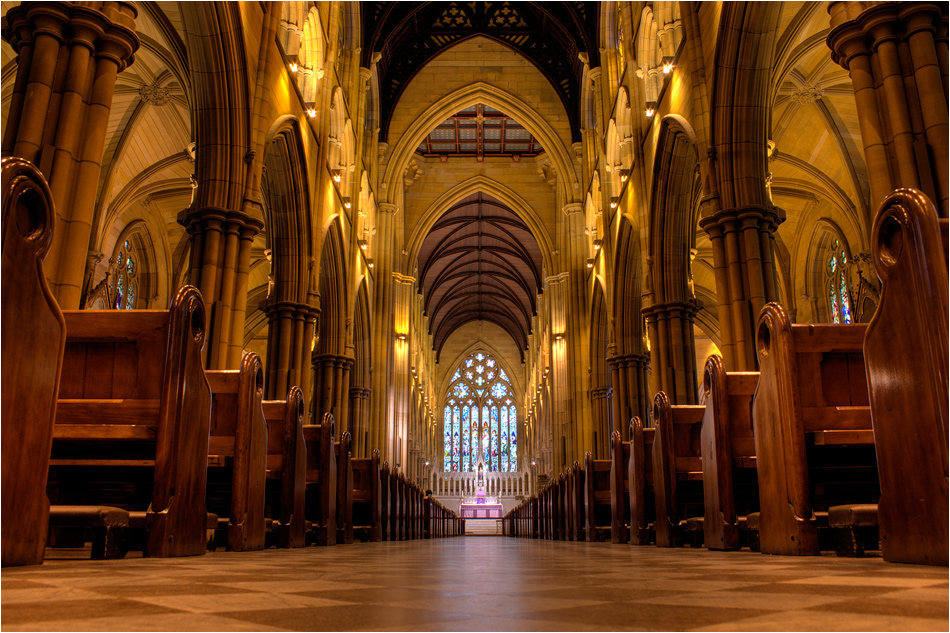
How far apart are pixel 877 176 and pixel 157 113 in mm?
13991

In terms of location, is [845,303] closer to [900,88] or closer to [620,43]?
[620,43]

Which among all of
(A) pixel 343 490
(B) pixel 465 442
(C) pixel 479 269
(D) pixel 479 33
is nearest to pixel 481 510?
(B) pixel 465 442

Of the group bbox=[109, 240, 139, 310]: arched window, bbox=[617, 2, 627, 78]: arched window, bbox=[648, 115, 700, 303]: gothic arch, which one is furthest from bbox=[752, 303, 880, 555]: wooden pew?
bbox=[109, 240, 139, 310]: arched window

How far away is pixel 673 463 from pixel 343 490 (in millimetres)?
3726

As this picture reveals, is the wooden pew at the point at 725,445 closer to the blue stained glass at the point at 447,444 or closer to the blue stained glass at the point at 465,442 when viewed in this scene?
the blue stained glass at the point at 447,444

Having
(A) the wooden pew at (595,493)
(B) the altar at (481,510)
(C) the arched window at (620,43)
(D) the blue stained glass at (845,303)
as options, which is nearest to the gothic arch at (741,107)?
(A) the wooden pew at (595,493)

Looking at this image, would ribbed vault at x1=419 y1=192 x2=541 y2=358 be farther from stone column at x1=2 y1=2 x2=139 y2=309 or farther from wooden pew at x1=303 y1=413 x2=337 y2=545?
stone column at x1=2 y1=2 x2=139 y2=309

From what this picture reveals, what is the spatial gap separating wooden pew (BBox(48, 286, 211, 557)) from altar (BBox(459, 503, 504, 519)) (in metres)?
31.9

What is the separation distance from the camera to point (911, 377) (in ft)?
8.46

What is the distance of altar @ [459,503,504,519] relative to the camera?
113ft

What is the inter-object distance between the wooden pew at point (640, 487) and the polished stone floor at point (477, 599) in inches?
157

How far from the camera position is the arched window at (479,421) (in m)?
40.8

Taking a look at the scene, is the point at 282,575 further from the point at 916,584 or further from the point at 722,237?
the point at 722,237

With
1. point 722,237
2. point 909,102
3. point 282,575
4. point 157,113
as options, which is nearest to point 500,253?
point 157,113
